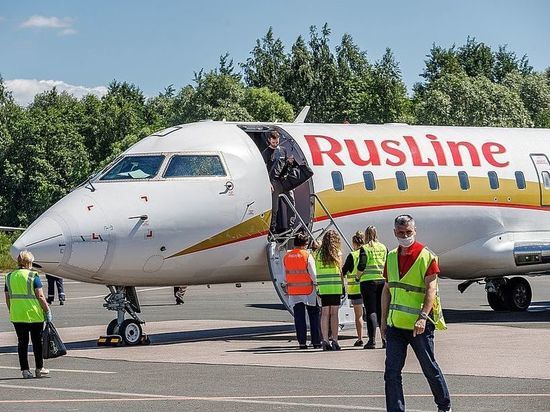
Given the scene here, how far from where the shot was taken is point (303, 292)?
20.6 m

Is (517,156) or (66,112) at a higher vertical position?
(66,112)

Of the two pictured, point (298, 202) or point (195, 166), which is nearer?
point (195, 166)

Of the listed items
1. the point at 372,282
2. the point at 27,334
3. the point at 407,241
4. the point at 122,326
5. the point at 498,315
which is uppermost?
the point at 407,241

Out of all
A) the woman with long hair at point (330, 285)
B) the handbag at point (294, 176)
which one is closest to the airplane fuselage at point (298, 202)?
the handbag at point (294, 176)

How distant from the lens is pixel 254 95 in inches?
3113

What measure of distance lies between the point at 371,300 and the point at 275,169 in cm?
338

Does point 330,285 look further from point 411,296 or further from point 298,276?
point 411,296

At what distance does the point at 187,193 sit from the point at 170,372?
4634 millimetres

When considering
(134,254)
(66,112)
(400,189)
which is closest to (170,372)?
(134,254)

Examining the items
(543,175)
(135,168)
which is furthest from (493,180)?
(135,168)

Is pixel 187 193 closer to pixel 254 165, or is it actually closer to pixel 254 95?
pixel 254 165

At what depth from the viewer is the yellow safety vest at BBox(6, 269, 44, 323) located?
17438mm

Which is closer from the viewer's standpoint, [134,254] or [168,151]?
[134,254]

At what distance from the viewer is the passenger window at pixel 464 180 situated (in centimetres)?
2477
